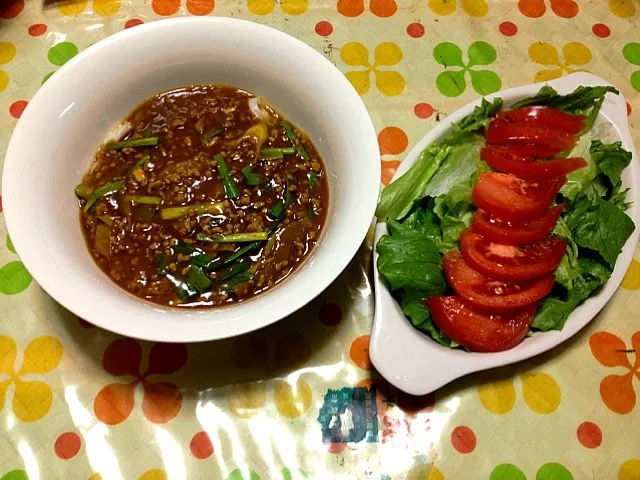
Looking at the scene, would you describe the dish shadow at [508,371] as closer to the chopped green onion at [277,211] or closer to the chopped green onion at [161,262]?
the chopped green onion at [277,211]

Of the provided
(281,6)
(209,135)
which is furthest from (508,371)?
(281,6)

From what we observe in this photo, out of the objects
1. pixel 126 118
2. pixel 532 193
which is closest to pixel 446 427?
pixel 532 193

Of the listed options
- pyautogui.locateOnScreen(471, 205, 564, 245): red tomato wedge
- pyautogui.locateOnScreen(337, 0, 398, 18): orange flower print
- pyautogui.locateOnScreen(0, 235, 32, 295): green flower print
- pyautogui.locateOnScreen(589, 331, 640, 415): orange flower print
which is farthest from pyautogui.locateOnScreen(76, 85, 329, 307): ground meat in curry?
pyautogui.locateOnScreen(589, 331, 640, 415): orange flower print

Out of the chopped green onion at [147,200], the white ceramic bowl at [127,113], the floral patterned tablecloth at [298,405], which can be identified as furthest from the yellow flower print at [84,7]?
the chopped green onion at [147,200]

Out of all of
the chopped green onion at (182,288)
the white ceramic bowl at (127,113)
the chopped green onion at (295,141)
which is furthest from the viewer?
the chopped green onion at (295,141)

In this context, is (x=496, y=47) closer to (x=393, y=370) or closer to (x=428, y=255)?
(x=428, y=255)

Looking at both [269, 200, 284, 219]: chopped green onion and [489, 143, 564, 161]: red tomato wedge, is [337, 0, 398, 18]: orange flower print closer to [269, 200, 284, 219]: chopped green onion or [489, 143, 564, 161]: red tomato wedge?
[489, 143, 564, 161]: red tomato wedge

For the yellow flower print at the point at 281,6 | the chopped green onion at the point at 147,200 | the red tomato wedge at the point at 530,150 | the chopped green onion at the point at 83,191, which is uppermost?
the yellow flower print at the point at 281,6
